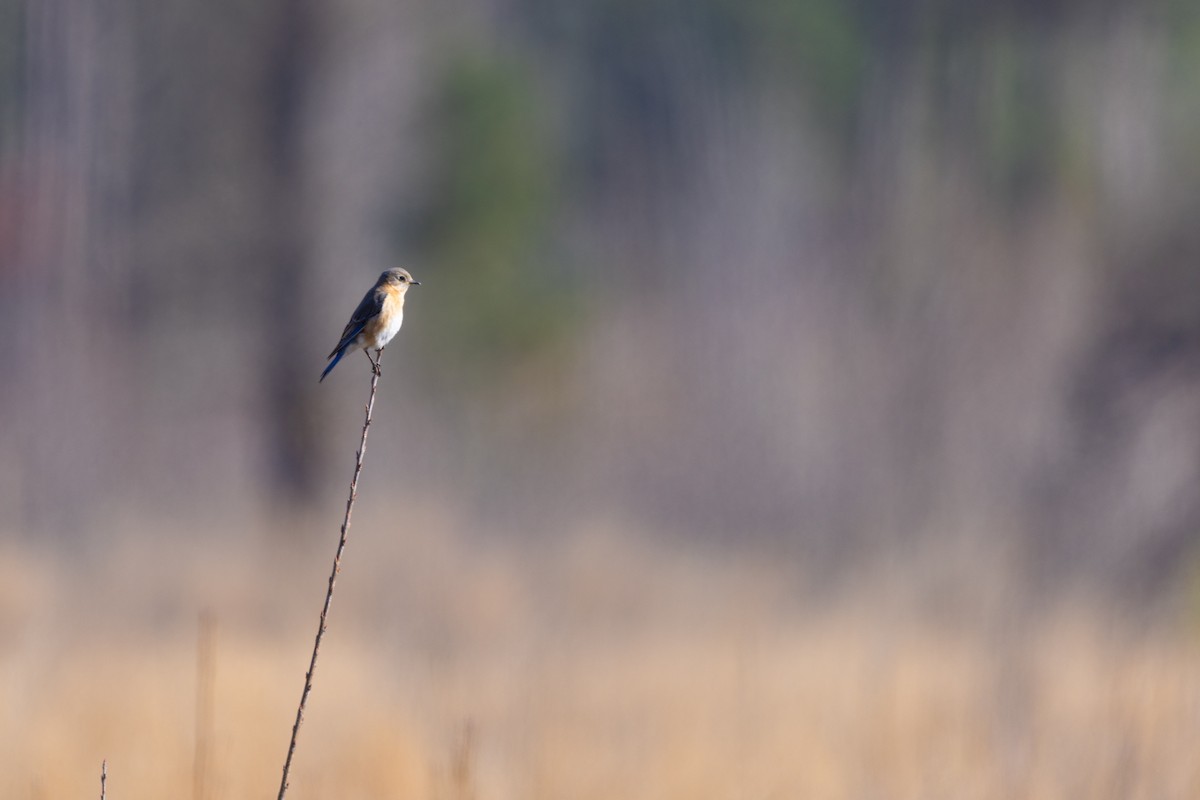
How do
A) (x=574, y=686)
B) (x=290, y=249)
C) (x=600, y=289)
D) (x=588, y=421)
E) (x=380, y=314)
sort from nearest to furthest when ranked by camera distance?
(x=380, y=314)
(x=574, y=686)
(x=290, y=249)
(x=588, y=421)
(x=600, y=289)

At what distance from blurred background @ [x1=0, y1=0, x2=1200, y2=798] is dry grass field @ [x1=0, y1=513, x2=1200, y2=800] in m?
0.03

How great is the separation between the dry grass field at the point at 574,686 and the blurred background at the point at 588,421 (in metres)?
0.03

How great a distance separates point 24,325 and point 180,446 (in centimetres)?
226

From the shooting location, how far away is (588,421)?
45.2 feet

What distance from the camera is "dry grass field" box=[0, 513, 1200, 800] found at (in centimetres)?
388

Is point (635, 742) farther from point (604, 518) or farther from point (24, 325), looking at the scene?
point (24, 325)

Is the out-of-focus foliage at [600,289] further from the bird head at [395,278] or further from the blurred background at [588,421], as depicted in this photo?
the bird head at [395,278]

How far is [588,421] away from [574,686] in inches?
328

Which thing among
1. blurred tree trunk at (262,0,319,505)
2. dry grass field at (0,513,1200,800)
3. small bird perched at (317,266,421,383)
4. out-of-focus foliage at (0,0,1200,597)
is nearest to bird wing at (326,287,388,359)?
small bird perched at (317,266,421,383)

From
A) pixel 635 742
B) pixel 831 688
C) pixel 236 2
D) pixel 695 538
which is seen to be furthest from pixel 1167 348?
pixel 236 2

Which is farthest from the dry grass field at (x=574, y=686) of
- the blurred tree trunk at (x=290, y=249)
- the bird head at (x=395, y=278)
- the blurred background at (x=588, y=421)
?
the blurred tree trunk at (x=290, y=249)

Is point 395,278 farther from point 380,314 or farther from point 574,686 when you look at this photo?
point 574,686

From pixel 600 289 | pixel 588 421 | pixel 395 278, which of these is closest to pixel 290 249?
pixel 588 421

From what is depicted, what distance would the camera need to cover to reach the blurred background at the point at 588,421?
4.62 meters
